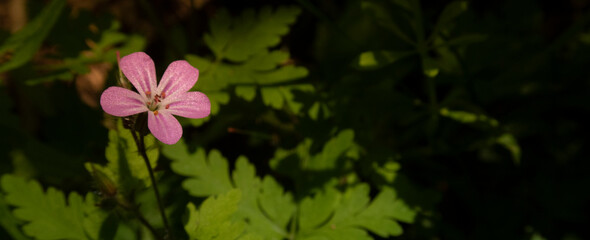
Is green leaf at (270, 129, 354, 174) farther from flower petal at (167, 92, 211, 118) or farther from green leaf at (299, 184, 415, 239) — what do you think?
flower petal at (167, 92, 211, 118)

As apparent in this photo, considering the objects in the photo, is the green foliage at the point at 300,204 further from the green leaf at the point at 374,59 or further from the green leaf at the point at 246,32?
the green leaf at the point at 246,32

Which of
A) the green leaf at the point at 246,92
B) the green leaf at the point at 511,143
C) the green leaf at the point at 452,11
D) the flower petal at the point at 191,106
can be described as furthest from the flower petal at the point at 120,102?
the green leaf at the point at 511,143

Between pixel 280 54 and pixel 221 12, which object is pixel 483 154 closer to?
pixel 280 54

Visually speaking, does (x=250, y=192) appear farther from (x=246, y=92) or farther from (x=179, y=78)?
(x=179, y=78)

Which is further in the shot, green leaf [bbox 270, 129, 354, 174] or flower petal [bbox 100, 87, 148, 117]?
green leaf [bbox 270, 129, 354, 174]

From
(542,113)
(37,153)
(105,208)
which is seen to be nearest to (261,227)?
(105,208)

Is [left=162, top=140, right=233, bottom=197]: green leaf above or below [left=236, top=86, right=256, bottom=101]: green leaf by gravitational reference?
below

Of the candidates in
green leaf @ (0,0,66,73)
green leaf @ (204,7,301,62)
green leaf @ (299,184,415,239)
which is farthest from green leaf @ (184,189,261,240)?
green leaf @ (0,0,66,73)
